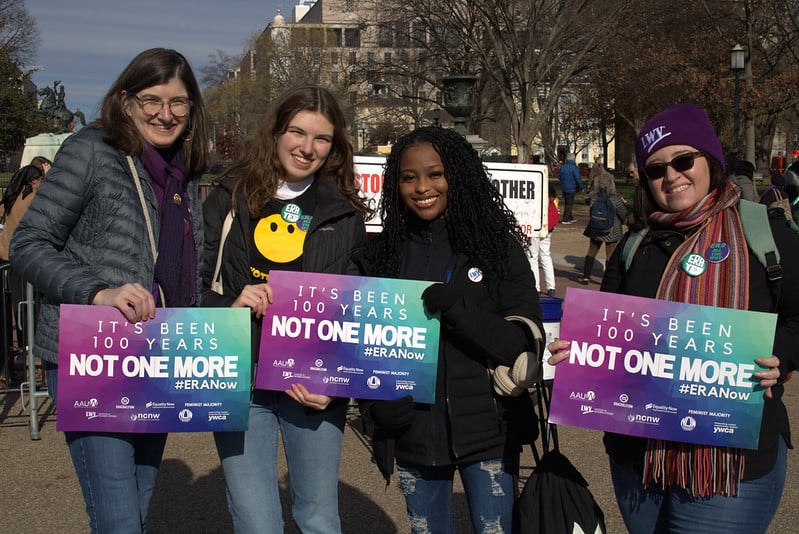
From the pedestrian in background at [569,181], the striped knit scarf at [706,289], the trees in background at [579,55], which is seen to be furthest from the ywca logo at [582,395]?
the pedestrian in background at [569,181]

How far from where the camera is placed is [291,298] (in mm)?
2961

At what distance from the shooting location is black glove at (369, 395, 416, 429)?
2.90 metres

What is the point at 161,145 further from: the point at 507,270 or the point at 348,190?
the point at 507,270

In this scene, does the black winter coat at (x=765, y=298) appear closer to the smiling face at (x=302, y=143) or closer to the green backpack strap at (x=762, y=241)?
the green backpack strap at (x=762, y=241)

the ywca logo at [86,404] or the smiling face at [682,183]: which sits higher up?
the smiling face at [682,183]

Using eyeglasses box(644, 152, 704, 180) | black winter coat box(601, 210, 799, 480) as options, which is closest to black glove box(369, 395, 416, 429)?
black winter coat box(601, 210, 799, 480)

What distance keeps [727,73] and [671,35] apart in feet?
12.3

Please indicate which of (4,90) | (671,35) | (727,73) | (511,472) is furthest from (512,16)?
(4,90)

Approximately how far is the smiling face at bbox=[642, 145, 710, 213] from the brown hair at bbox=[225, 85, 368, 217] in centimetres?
116

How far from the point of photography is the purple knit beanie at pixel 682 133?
2662 millimetres

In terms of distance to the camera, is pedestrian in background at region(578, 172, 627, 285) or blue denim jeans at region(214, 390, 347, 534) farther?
pedestrian in background at region(578, 172, 627, 285)

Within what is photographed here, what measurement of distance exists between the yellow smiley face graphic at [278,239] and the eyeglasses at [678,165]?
1.25 meters

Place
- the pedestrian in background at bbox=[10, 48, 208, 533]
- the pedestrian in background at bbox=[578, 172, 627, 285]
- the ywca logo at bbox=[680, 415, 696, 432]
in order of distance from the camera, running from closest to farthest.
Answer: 1. the ywca logo at bbox=[680, 415, 696, 432]
2. the pedestrian in background at bbox=[10, 48, 208, 533]
3. the pedestrian in background at bbox=[578, 172, 627, 285]

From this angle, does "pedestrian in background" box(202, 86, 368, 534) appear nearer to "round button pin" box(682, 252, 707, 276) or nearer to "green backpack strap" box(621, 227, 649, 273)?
"green backpack strap" box(621, 227, 649, 273)
